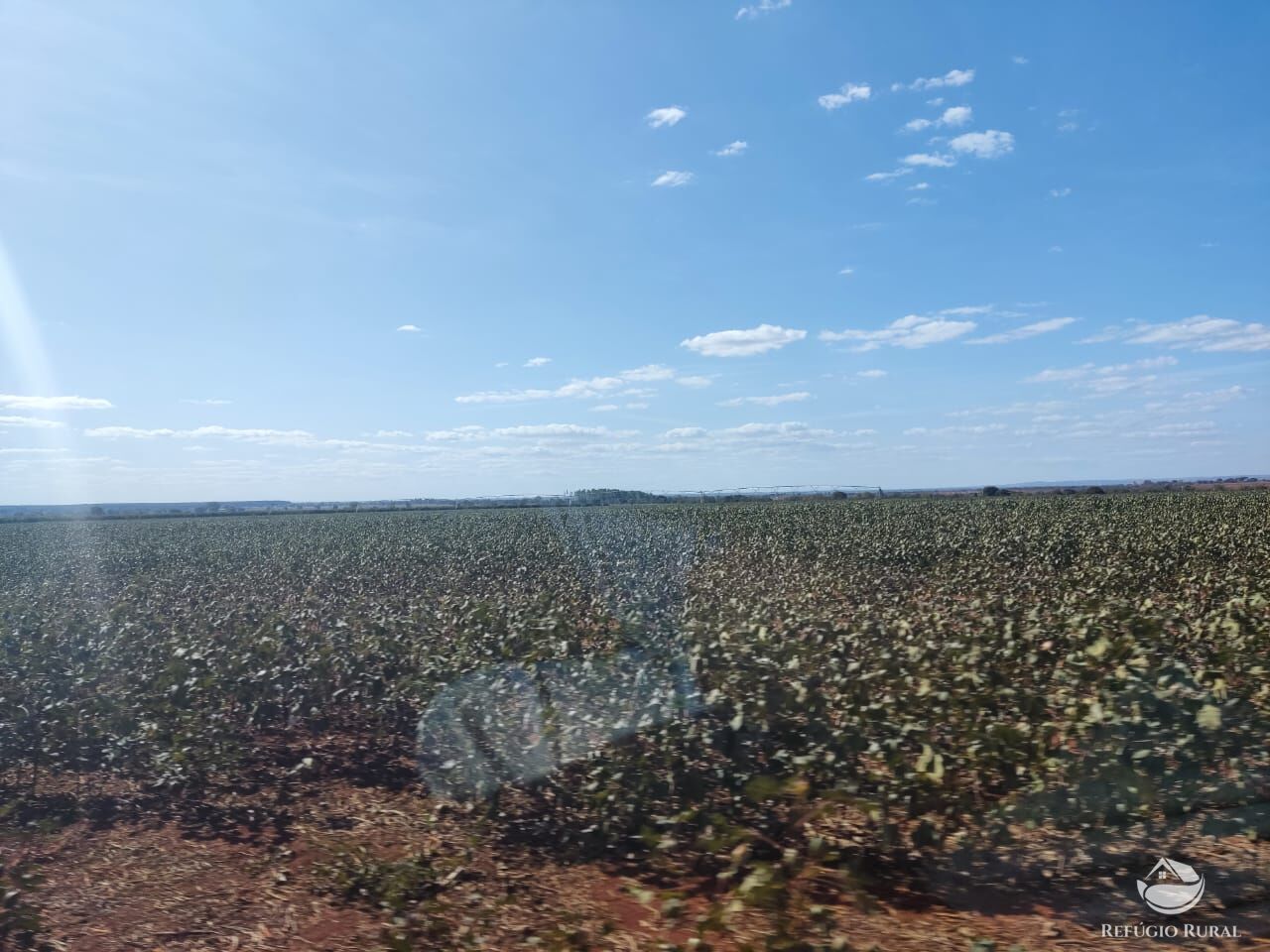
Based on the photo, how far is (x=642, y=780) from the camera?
203 inches

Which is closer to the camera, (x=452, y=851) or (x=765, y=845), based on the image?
(x=765, y=845)

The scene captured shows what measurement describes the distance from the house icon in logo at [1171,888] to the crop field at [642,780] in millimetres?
63

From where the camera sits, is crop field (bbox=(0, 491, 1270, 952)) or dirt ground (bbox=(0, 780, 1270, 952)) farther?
crop field (bbox=(0, 491, 1270, 952))

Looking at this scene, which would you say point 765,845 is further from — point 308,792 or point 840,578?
point 840,578

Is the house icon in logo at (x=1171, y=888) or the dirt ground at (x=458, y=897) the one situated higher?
the house icon in logo at (x=1171, y=888)

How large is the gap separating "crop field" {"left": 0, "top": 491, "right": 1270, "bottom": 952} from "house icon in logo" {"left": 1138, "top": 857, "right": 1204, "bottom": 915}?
0.06m

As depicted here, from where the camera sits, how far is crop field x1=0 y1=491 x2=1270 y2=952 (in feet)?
13.4

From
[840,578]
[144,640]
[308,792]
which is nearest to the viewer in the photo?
[308,792]

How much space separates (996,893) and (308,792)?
5.12 m

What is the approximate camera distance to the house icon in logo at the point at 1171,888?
3838mm

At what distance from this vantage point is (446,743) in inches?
255

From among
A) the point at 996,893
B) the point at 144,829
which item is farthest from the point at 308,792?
the point at 996,893

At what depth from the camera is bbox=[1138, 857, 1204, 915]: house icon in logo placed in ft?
12.6

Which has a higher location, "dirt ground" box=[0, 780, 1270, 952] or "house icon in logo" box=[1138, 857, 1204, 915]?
"house icon in logo" box=[1138, 857, 1204, 915]
